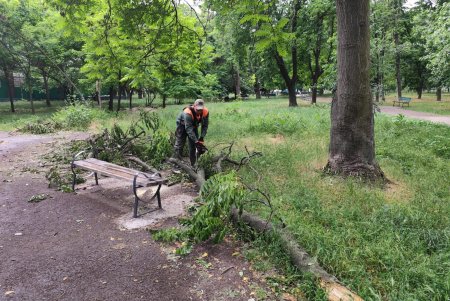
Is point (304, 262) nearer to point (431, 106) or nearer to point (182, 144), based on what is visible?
point (182, 144)

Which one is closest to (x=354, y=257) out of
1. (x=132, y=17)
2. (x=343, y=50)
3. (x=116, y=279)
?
(x=116, y=279)

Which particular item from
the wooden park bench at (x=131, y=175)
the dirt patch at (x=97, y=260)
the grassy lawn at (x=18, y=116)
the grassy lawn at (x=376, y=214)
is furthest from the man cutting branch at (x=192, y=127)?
the grassy lawn at (x=18, y=116)

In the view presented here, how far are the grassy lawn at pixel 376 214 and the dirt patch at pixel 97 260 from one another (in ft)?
3.41

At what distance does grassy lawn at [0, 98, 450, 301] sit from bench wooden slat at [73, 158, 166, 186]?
1.60 metres

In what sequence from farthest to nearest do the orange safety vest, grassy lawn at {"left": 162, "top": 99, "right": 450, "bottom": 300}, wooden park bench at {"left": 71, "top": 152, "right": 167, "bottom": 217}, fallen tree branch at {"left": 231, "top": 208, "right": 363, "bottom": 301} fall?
the orange safety vest < wooden park bench at {"left": 71, "top": 152, "right": 167, "bottom": 217} < grassy lawn at {"left": 162, "top": 99, "right": 450, "bottom": 300} < fallen tree branch at {"left": 231, "top": 208, "right": 363, "bottom": 301}

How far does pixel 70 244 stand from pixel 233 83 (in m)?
38.4

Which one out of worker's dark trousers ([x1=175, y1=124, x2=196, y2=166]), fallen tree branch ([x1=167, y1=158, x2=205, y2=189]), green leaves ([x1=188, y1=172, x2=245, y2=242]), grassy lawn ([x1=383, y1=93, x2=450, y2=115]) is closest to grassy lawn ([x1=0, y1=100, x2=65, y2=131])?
worker's dark trousers ([x1=175, y1=124, x2=196, y2=166])

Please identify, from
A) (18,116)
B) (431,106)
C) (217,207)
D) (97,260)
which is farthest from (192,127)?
(431,106)

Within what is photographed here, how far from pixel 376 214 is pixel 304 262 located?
1.64m

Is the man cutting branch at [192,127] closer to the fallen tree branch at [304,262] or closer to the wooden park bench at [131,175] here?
the wooden park bench at [131,175]

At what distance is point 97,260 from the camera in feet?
12.6

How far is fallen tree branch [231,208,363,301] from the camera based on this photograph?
2.94 meters

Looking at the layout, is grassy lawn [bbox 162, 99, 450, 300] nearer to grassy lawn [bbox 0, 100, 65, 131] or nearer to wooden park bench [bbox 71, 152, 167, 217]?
wooden park bench [bbox 71, 152, 167, 217]

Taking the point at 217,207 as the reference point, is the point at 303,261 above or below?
below
